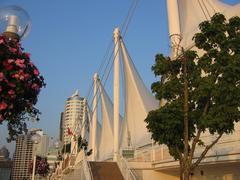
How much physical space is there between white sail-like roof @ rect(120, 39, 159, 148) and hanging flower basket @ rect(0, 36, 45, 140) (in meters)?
33.3

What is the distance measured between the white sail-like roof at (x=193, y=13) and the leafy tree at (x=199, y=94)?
2266cm

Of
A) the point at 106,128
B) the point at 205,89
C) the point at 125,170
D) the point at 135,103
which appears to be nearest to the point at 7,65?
the point at 205,89

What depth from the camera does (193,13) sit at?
120 ft

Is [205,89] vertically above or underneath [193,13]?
underneath

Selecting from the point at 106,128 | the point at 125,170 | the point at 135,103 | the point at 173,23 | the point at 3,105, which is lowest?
the point at 125,170

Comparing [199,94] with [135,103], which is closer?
[199,94]

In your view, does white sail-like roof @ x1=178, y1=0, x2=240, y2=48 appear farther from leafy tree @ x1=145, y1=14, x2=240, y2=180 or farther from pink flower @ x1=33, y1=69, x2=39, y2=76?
pink flower @ x1=33, y1=69, x2=39, y2=76

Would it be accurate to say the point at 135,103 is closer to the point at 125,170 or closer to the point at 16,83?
the point at 125,170

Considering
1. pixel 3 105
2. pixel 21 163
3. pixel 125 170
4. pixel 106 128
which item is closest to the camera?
pixel 3 105

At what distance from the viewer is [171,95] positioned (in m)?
10.2

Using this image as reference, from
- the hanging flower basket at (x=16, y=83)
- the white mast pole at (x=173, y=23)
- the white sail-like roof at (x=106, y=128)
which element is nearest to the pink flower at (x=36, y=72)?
the hanging flower basket at (x=16, y=83)

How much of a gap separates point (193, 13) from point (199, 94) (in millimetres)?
28842

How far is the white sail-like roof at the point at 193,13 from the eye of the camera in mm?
33359

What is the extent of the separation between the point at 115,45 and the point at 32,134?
21.6 metres
